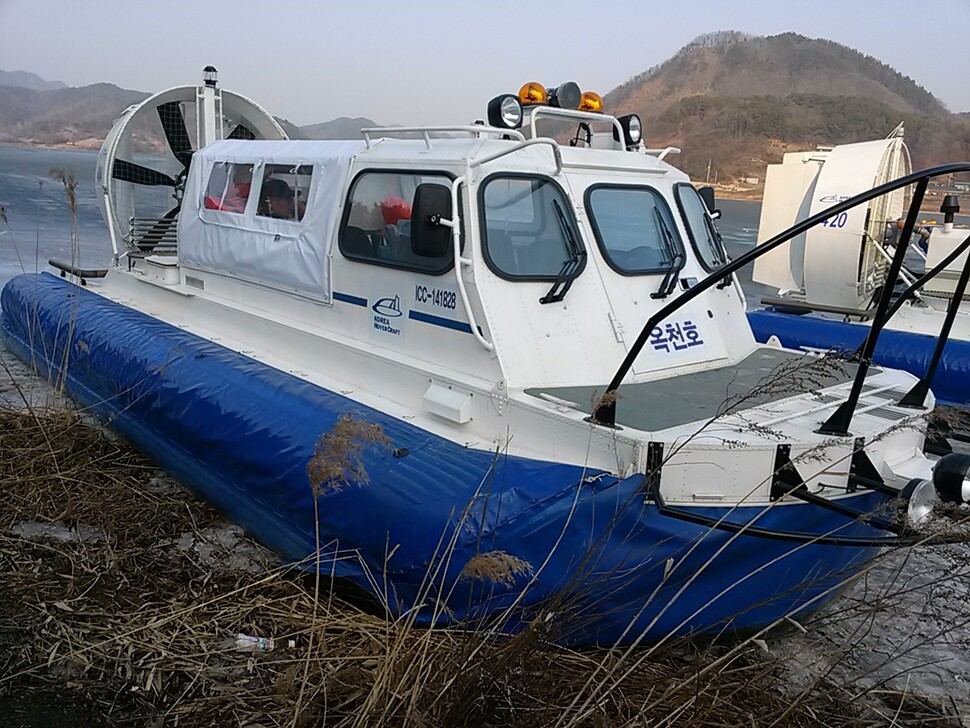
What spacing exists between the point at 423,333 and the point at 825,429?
1718 millimetres

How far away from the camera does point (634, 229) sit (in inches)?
163

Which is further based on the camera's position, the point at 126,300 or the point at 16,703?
the point at 126,300

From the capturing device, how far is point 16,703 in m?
2.68

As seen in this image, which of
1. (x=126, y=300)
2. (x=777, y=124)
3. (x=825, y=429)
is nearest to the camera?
(x=825, y=429)

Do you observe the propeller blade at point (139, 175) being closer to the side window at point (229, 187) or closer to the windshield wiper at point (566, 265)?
the side window at point (229, 187)

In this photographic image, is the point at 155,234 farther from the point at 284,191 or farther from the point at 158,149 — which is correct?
the point at 284,191

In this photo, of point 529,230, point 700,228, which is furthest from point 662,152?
point 529,230

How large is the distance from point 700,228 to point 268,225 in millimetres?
2369

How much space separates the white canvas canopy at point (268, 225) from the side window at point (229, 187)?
2 cm

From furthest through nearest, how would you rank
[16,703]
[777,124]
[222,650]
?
[777,124] → [222,650] → [16,703]

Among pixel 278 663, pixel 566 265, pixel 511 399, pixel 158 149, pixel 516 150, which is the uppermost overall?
pixel 516 150

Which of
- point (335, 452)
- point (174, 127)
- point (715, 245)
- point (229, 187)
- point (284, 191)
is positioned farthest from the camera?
point (174, 127)

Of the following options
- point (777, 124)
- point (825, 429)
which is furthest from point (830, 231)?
point (777, 124)

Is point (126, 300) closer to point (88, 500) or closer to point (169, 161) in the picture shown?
point (169, 161)
